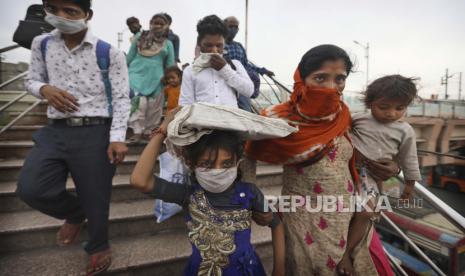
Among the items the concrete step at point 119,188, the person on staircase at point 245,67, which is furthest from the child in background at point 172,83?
the concrete step at point 119,188

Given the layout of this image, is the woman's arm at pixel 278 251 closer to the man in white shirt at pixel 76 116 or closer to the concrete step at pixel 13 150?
the man in white shirt at pixel 76 116

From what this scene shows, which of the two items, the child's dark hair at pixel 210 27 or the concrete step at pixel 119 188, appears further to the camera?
the concrete step at pixel 119 188

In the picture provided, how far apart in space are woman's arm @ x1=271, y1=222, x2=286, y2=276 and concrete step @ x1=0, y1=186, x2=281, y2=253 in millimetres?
1325

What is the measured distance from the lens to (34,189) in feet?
4.60

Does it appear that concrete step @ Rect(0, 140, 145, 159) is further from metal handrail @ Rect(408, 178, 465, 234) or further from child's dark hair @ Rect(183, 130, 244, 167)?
metal handrail @ Rect(408, 178, 465, 234)

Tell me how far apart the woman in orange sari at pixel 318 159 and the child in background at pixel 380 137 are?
80 millimetres

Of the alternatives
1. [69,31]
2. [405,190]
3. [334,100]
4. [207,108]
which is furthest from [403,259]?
[69,31]

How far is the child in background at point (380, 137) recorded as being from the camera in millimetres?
1317

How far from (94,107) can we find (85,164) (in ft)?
1.20

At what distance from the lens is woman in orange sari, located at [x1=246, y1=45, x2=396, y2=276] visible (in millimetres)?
Result: 1213

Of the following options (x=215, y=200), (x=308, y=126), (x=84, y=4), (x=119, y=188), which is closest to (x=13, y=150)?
(x=119, y=188)

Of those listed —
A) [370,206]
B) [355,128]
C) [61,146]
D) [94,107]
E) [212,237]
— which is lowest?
[212,237]

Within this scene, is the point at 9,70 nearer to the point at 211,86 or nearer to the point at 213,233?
the point at 211,86

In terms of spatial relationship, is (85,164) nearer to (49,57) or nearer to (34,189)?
(34,189)
